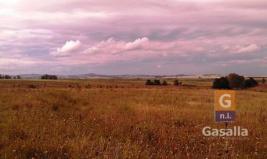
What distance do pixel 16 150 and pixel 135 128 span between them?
345 cm

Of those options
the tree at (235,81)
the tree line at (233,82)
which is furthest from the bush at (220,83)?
the tree at (235,81)

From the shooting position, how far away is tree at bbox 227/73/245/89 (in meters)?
70.9

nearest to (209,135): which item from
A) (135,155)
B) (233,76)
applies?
(135,155)

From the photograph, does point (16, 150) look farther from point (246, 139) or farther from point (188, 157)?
point (246, 139)

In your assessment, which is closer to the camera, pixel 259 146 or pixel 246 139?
pixel 259 146

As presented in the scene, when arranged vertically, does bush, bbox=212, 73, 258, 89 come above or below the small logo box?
below

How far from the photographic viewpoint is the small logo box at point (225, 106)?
686 centimetres

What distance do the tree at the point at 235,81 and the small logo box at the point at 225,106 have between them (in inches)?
2570

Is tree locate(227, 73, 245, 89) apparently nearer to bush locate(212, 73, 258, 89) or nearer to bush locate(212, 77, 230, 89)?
bush locate(212, 73, 258, 89)

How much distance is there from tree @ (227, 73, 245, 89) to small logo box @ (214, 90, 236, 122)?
6527 cm

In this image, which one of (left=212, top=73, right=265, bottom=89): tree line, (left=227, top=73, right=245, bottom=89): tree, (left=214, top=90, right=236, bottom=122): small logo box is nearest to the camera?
(left=214, top=90, right=236, bottom=122): small logo box

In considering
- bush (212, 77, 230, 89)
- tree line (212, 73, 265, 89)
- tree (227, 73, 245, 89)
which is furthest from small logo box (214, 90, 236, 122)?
tree (227, 73, 245, 89)

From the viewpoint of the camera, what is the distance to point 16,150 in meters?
5.79

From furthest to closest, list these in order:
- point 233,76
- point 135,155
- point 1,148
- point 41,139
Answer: point 233,76
point 41,139
point 1,148
point 135,155
